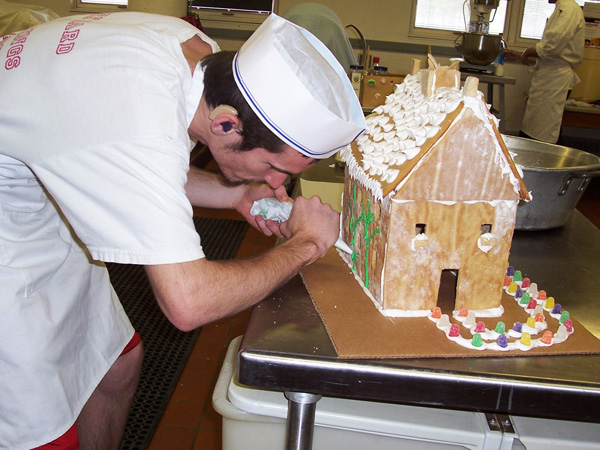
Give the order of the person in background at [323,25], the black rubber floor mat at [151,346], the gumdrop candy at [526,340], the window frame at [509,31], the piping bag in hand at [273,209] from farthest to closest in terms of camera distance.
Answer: the window frame at [509,31] < the person in background at [323,25] < the black rubber floor mat at [151,346] < the piping bag in hand at [273,209] < the gumdrop candy at [526,340]

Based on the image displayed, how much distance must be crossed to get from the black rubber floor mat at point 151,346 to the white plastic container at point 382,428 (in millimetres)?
1092

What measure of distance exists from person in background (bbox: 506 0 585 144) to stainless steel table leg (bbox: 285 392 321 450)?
5564mm

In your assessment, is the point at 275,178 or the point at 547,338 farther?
the point at 275,178

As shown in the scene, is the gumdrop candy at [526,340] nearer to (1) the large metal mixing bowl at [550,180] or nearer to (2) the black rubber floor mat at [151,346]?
(1) the large metal mixing bowl at [550,180]

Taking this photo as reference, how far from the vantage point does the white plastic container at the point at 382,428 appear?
3.57 feet

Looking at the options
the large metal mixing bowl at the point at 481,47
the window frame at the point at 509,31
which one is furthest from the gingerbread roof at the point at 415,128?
the window frame at the point at 509,31

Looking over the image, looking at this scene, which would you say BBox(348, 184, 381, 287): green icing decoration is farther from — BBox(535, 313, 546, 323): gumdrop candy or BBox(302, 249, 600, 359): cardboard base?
BBox(535, 313, 546, 323): gumdrop candy

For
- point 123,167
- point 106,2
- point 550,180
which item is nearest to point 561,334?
point 550,180

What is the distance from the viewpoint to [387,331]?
1080 millimetres

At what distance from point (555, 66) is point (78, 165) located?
5.86 m

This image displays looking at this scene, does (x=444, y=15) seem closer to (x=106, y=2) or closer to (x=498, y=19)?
(x=498, y=19)

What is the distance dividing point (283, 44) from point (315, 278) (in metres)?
0.52

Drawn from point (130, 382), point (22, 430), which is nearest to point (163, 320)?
point (130, 382)

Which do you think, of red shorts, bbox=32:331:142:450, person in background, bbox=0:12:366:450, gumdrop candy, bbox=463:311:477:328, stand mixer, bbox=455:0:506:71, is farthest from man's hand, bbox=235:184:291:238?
stand mixer, bbox=455:0:506:71
